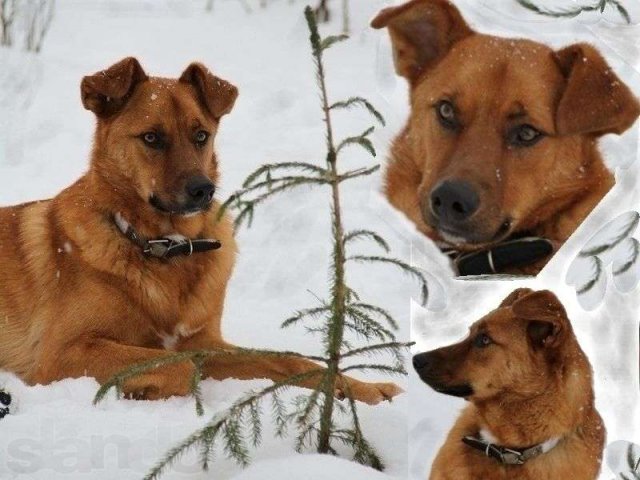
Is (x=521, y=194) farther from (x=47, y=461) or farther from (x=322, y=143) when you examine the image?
(x=322, y=143)

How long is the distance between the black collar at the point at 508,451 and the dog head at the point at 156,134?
208cm

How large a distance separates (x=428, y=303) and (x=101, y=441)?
1.48 metres

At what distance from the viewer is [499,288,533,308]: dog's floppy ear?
7.75 ft

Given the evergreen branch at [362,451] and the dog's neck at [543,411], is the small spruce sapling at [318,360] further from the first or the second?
the dog's neck at [543,411]

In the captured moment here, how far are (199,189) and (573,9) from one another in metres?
2.37

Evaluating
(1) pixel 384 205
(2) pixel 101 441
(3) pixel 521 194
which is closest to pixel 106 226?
(2) pixel 101 441

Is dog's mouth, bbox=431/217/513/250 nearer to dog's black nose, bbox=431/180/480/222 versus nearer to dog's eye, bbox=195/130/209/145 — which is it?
dog's black nose, bbox=431/180/480/222

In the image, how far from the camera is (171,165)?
175 inches

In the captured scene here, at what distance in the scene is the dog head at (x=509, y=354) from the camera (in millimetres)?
2383

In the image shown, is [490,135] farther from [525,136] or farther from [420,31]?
[420,31]

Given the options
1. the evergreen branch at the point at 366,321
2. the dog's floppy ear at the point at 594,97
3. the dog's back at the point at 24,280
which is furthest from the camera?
the dog's back at the point at 24,280

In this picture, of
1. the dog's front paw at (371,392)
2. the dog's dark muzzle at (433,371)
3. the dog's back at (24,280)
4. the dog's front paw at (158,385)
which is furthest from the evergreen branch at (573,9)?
the dog's back at (24,280)

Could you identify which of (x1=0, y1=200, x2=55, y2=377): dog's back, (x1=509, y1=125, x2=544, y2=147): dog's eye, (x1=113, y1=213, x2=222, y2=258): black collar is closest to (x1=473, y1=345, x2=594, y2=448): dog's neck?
(x1=509, y1=125, x2=544, y2=147): dog's eye

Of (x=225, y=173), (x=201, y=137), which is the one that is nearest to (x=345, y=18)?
(x=225, y=173)
